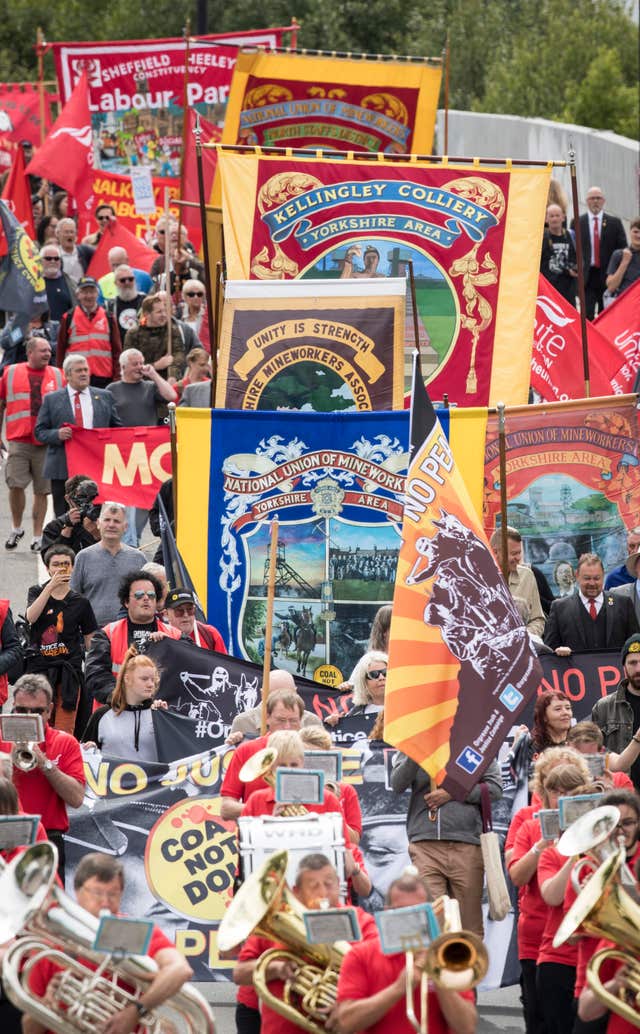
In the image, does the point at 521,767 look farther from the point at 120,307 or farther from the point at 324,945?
the point at 120,307

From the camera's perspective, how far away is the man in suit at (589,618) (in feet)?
40.1

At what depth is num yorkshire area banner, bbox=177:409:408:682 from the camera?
12492 mm

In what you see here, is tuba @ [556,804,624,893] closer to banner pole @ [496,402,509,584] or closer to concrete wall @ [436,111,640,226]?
banner pole @ [496,402,509,584]

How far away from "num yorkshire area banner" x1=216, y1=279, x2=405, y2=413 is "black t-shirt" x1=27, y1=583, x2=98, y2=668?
2204 mm

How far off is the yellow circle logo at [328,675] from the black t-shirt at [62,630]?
123 centimetres

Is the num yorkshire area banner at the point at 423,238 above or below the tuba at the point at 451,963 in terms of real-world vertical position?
above

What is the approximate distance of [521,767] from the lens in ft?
33.8

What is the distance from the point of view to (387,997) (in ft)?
23.2

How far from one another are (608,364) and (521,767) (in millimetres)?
6470

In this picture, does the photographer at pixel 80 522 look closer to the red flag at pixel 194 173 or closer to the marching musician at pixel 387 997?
the marching musician at pixel 387 997

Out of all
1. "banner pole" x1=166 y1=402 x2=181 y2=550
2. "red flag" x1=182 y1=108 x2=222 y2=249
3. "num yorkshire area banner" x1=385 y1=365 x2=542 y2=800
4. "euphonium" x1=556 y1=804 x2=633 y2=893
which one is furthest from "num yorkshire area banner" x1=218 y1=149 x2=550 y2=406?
"euphonium" x1=556 y1=804 x2=633 y2=893

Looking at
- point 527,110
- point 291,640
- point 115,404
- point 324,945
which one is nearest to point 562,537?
point 291,640

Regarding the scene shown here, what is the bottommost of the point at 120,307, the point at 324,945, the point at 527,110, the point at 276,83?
the point at 324,945

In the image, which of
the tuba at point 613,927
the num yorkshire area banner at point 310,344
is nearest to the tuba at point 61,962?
the tuba at point 613,927
